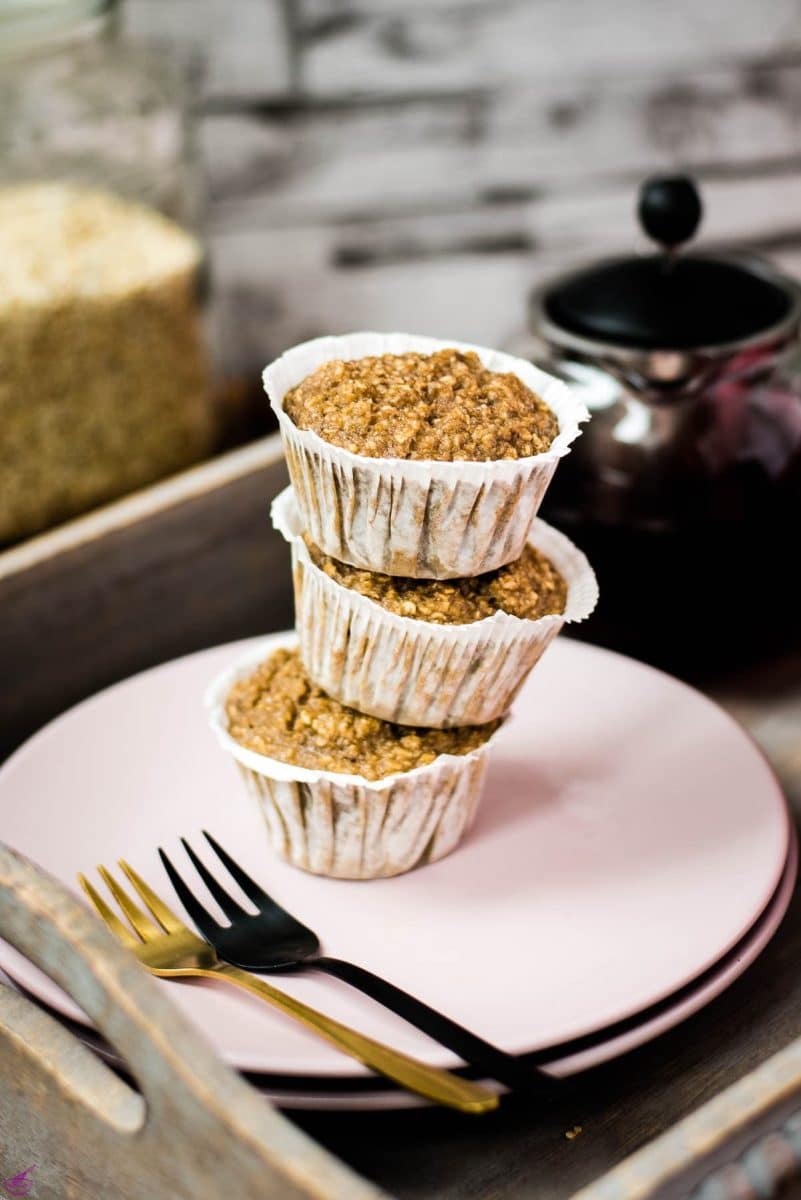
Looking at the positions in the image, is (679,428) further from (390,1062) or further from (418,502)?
(390,1062)

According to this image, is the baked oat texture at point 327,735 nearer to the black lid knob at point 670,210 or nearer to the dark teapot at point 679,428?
the dark teapot at point 679,428

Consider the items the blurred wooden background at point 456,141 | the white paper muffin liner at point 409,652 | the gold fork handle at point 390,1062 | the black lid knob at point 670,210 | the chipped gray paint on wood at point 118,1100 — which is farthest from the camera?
the blurred wooden background at point 456,141

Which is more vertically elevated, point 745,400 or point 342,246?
point 745,400

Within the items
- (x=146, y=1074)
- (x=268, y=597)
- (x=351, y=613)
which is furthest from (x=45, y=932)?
(x=268, y=597)

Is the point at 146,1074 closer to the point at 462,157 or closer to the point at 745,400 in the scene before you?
the point at 745,400

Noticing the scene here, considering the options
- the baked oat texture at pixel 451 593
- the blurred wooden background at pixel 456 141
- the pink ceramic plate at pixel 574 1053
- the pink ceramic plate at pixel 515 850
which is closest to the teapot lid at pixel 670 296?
the pink ceramic plate at pixel 515 850

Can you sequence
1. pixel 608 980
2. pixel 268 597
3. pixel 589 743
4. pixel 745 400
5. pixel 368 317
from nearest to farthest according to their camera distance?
pixel 608 980, pixel 589 743, pixel 745 400, pixel 268 597, pixel 368 317
